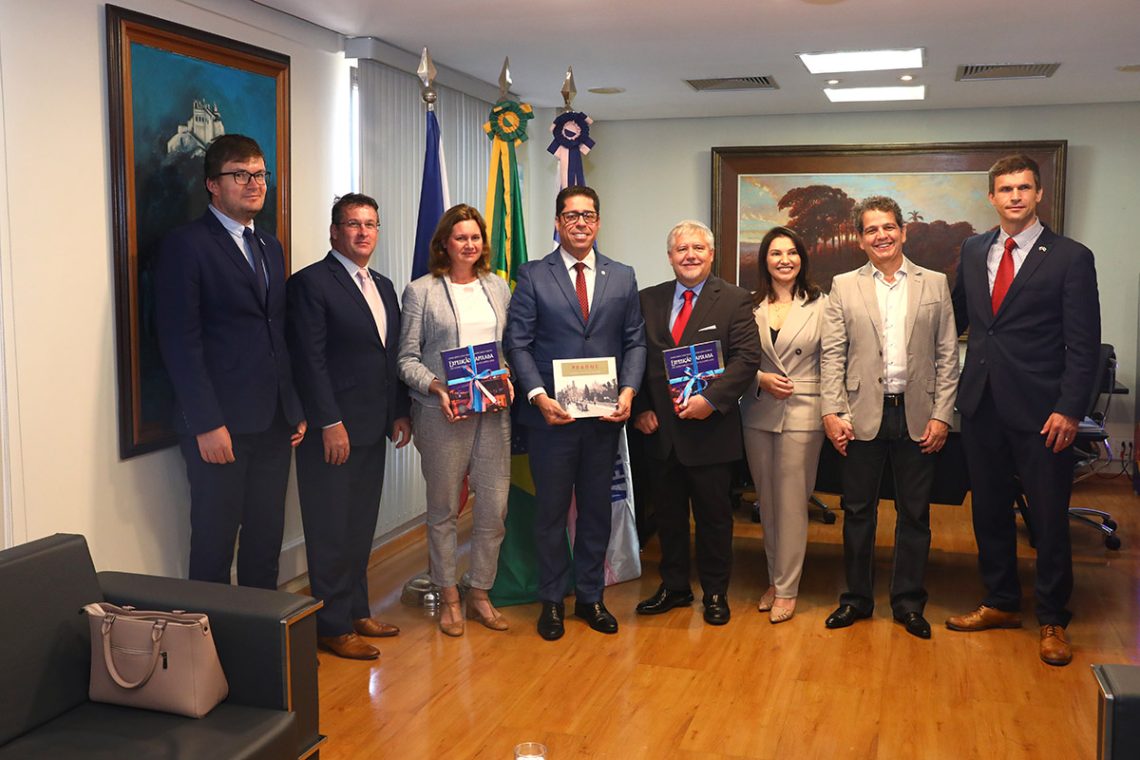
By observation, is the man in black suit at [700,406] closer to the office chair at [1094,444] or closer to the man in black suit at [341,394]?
the man in black suit at [341,394]

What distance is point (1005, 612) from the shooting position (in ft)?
14.0

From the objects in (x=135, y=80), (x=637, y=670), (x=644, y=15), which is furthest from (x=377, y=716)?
(x=644, y=15)

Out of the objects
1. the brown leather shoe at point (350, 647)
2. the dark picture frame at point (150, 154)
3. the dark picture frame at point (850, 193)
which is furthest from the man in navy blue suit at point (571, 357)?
the dark picture frame at point (850, 193)

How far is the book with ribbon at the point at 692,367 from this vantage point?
4117 mm

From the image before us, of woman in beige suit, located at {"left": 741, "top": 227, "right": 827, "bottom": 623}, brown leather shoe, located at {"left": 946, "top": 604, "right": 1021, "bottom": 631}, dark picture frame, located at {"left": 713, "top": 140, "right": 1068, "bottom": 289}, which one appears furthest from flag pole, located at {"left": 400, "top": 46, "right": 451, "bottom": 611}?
dark picture frame, located at {"left": 713, "top": 140, "right": 1068, "bottom": 289}

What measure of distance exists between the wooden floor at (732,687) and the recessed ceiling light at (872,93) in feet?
10.5

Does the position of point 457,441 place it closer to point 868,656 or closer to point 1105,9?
point 868,656

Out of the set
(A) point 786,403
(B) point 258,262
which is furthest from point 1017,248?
(B) point 258,262

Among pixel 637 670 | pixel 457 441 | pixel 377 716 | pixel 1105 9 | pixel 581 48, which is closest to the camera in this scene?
pixel 377 716

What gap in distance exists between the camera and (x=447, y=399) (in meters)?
3.98

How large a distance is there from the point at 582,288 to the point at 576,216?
271 millimetres

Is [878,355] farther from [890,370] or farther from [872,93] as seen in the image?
[872,93]

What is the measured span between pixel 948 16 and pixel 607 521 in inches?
101

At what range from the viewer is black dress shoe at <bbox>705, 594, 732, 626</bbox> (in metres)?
4.32
